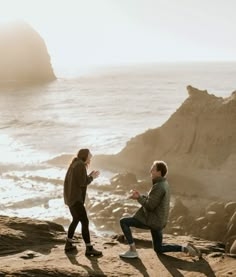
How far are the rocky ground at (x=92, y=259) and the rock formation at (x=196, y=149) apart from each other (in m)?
14.3

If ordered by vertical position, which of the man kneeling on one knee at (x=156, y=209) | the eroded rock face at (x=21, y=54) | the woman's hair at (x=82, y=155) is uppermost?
the eroded rock face at (x=21, y=54)

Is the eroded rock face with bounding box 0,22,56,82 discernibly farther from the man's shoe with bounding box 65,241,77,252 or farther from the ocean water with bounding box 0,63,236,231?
the man's shoe with bounding box 65,241,77,252

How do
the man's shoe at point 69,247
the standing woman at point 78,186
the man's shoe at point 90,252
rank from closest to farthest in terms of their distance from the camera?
1. the standing woman at point 78,186
2. the man's shoe at point 90,252
3. the man's shoe at point 69,247

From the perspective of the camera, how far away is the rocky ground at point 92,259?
7656 millimetres

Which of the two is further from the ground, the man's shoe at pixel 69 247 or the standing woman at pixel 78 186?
the standing woman at pixel 78 186

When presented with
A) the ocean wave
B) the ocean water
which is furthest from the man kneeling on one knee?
the ocean wave

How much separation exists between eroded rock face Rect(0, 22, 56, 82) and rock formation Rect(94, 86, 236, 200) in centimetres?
11023

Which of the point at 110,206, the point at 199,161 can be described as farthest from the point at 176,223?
the point at 199,161

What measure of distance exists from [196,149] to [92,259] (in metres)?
20.2

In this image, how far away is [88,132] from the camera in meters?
49.4

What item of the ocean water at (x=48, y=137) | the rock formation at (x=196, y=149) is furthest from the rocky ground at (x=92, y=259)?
the rock formation at (x=196, y=149)

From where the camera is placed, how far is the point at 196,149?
27.8 metres

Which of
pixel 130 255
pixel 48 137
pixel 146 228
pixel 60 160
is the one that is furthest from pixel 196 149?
pixel 48 137

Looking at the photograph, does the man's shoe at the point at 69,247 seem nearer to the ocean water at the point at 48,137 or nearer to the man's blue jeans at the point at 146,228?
the man's blue jeans at the point at 146,228
